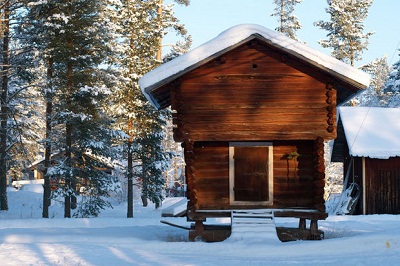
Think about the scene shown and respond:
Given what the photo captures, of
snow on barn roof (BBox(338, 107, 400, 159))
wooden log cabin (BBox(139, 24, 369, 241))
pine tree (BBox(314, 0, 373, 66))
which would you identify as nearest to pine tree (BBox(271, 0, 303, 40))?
pine tree (BBox(314, 0, 373, 66))

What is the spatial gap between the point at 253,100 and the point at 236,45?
5.85 feet

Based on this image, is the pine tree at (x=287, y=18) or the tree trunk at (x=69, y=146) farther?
the pine tree at (x=287, y=18)

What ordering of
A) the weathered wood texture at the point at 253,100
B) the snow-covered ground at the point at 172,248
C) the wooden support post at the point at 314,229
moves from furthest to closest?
1. the wooden support post at the point at 314,229
2. the weathered wood texture at the point at 253,100
3. the snow-covered ground at the point at 172,248

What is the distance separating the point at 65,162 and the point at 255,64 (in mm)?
13088

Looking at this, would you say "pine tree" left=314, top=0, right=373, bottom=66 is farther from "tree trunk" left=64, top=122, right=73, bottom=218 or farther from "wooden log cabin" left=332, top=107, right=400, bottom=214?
"tree trunk" left=64, top=122, right=73, bottom=218

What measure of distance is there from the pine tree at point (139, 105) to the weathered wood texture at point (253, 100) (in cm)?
1421

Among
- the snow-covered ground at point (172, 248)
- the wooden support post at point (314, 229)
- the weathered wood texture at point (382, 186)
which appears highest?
the weathered wood texture at point (382, 186)

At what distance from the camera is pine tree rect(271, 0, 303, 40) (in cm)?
4419

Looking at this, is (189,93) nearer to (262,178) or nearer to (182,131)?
(182,131)

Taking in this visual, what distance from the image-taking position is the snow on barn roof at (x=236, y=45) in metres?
15.1

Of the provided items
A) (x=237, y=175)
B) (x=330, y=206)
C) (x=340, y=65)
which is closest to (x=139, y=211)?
(x=330, y=206)

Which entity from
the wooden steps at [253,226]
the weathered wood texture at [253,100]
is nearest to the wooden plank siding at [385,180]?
the weathered wood texture at [253,100]

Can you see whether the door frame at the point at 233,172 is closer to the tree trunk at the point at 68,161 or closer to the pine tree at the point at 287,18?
the tree trunk at the point at 68,161

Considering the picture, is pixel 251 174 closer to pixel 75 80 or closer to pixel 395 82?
pixel 75 80
